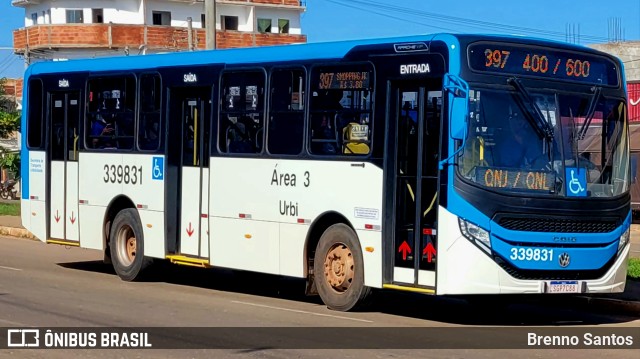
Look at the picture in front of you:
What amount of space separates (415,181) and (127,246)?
6.52 metres

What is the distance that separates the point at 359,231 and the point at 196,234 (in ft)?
11.8

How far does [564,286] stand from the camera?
12.8 m

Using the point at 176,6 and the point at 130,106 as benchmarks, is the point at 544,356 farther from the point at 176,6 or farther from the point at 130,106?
the point at 176,6

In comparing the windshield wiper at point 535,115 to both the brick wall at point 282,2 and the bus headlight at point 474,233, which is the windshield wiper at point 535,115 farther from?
the brick wall at point 282,2

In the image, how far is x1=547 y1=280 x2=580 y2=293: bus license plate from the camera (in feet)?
41.7

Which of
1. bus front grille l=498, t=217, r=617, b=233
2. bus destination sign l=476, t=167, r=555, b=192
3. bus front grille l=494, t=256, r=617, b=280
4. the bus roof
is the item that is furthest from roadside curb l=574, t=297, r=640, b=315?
the bus roof

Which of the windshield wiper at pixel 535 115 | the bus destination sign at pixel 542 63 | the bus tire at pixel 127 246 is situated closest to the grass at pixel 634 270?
the bus destination sign at pixel 542 63

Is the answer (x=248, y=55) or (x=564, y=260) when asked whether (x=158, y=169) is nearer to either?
(x=248, y=55)

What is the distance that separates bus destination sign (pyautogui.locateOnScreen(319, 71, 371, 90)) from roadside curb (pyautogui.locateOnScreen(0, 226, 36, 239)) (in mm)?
14473

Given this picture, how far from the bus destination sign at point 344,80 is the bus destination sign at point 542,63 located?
5.30 feet

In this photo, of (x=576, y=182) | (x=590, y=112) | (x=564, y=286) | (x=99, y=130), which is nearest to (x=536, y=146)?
(x=576, y=182)

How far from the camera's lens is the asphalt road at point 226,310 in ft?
35.1

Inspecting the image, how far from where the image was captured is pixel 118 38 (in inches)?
2763

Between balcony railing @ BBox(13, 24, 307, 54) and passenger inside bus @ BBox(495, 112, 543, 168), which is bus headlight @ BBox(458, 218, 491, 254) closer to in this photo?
passenger inside bus @ BBox(495, 112, 543, 168)
